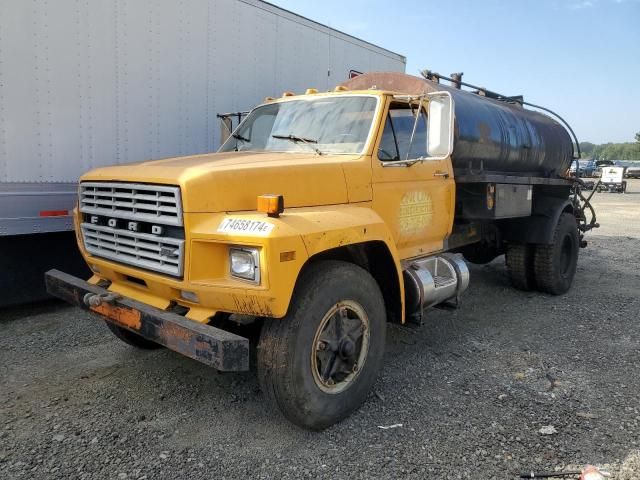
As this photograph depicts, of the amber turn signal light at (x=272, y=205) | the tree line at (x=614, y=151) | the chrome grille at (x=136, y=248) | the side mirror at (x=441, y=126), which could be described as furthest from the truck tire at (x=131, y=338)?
the tree line at (x=614, y=151)

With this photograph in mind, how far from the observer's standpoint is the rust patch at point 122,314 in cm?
311

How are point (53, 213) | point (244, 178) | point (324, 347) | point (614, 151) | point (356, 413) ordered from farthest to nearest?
point (614, 151)
point (53, 213)
point (356, 413)
point (324, 347)
point (244, 178)

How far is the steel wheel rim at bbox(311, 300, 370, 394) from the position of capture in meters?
3.19

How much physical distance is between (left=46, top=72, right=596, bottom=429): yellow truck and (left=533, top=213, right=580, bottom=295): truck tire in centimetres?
184

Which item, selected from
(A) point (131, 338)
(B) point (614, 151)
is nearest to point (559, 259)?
(A) point (131, 338)

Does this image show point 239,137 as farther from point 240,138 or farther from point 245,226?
point 245,226

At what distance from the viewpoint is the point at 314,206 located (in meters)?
3.38

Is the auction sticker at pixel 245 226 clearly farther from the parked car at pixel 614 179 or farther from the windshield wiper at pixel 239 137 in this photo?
the parked car at pixel 614 179

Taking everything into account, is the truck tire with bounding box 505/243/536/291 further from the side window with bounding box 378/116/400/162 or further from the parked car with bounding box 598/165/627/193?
the parked car with bounding box 598/165/627/193

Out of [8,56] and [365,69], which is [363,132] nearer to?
[8,56]

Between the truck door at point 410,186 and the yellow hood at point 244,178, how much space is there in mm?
386

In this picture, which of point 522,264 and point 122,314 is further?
point 522,264

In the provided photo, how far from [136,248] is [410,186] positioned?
2.17 metres

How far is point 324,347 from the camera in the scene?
3232mm
